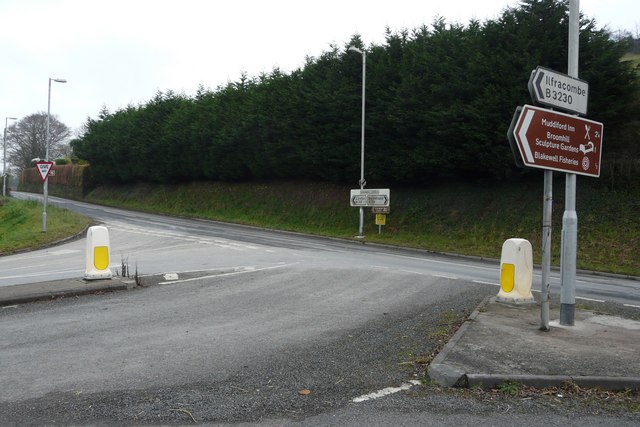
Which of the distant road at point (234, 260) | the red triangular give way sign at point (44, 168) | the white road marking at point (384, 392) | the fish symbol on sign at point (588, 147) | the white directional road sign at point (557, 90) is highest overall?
the white directional road sign at point (557, 90)

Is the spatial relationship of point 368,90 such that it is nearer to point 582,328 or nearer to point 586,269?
point 586,269

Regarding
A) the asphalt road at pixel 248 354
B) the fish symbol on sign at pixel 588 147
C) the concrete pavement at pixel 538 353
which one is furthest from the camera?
the fish symbol on sign at pixel 588 147

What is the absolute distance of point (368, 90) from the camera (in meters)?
30.0

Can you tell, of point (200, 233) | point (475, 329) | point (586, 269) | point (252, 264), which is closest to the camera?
point (475, 329)

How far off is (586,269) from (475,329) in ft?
41.4

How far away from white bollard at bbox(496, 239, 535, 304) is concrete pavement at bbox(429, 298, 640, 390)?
108 centimetres

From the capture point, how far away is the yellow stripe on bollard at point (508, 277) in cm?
934

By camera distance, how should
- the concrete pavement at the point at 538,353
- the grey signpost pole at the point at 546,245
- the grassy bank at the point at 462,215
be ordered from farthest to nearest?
the grassy bank at the point at 462,215 < the grey signpost pole at the point at 546,245 < the concrete pavement at the point at 538,353

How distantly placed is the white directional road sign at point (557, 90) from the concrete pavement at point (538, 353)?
296 cm

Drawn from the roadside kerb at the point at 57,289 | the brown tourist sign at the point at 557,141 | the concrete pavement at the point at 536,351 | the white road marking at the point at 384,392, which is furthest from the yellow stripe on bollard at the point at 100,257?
the brown tourist sign at the point at 557,141

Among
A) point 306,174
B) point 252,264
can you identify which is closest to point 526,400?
point 252,264

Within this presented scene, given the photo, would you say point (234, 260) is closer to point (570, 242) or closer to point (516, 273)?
point (516, 273)

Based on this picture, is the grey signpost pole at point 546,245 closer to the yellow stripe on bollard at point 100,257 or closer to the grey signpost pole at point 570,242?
the grey signpost pole at point 570,242

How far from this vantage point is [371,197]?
2727 cm
